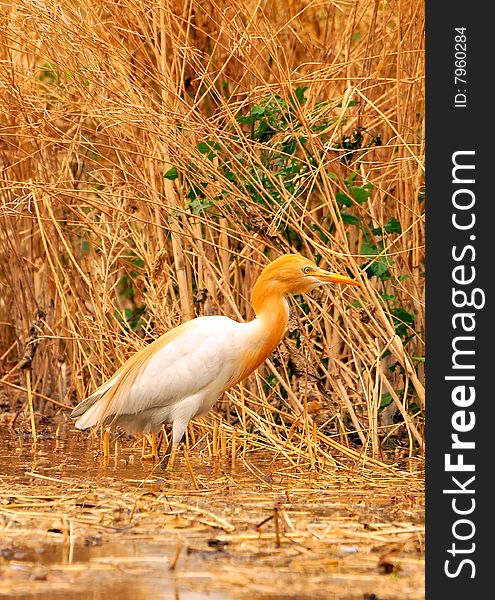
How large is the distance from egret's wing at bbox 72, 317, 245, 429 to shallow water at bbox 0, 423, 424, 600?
344 millimetres

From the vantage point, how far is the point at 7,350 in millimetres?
8352

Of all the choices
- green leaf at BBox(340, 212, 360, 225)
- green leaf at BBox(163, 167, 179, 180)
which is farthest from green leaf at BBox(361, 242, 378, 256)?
A: green leaf at BBox(163, 167, 179, 180)

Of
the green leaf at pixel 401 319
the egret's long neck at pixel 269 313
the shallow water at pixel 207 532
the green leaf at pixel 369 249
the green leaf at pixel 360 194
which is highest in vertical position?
the green leaf at pixel 360 194

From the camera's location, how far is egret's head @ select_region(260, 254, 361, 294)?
592 centimetres

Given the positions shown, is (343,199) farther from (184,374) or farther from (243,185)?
(184,374)

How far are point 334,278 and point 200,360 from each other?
2.55ft

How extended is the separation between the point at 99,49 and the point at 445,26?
2.08 metres

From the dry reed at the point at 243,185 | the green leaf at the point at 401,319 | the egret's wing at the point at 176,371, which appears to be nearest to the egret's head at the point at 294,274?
the dry reed at the point at 243,185

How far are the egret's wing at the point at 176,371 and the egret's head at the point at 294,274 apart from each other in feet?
1.07

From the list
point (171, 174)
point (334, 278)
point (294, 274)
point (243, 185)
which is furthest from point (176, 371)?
point (171, 174)

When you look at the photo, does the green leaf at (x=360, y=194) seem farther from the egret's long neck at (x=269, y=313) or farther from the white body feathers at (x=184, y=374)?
the white body feathers at (x=184, y=374)

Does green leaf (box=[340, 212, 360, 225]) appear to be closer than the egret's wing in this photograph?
No

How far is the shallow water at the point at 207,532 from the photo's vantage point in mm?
3652

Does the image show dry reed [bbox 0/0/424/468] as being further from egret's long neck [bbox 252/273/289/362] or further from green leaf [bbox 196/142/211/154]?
egret's long neck [bbox 252/273/289/362]
